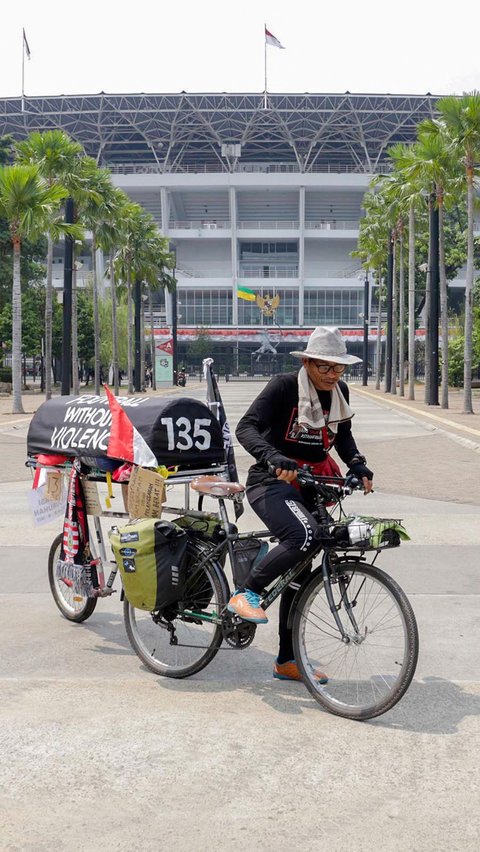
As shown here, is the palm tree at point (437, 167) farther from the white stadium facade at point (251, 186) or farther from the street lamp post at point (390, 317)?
the white stadium facade at point (251, 186)

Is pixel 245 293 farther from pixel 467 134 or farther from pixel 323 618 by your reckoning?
pixel 323 618

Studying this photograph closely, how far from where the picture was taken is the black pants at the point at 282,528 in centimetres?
460

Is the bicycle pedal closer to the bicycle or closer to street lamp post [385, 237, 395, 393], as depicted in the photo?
the bicycle

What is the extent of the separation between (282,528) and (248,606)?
1.38ft

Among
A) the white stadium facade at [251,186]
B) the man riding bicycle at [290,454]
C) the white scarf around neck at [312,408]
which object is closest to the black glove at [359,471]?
the man riding bicycle at [290,454]

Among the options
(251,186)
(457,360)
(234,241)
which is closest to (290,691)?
(457,360)

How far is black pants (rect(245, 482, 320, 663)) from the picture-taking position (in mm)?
4598

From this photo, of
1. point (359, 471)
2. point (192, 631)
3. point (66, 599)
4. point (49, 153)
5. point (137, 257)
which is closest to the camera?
point (359, 471)

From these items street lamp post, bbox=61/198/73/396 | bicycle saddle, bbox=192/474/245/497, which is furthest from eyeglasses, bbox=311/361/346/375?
street lamp post, bbox=61/198/73/396

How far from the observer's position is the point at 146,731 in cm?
436

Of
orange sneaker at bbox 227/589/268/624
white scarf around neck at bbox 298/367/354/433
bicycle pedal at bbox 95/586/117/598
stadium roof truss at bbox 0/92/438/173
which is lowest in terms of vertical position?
bicycle pedal at bbox 95/586/117/598

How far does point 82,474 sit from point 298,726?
87.7 inches

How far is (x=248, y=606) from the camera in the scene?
4707 mm

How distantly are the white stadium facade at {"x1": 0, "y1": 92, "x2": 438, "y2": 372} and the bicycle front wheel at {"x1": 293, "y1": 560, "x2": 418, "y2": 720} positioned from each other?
4292 inches
